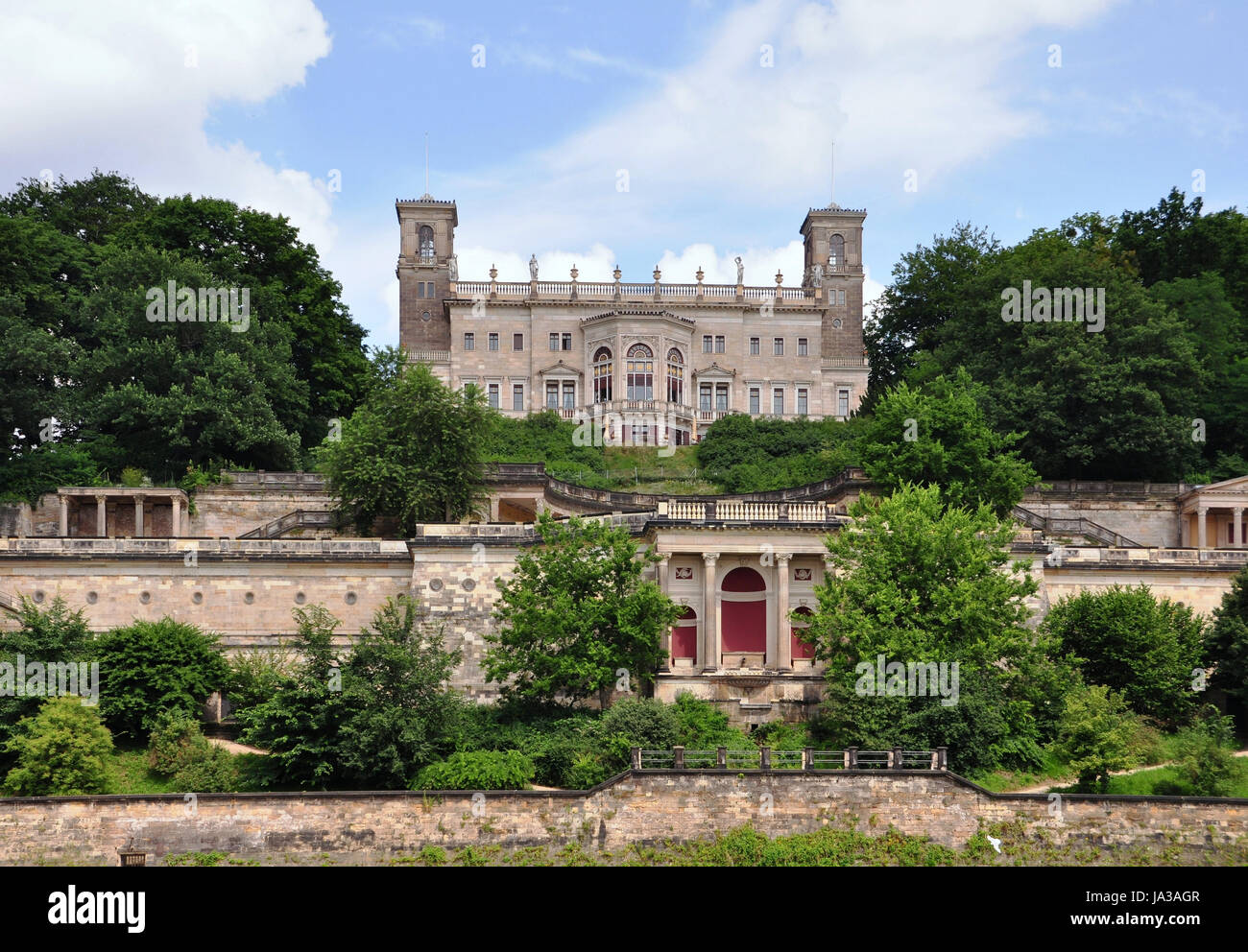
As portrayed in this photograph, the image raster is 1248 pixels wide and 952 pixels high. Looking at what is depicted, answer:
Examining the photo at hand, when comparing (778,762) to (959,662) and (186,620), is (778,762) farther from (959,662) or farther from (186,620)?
(186,620)

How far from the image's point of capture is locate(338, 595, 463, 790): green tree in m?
37.7

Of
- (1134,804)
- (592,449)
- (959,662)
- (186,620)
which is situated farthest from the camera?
(592,449)

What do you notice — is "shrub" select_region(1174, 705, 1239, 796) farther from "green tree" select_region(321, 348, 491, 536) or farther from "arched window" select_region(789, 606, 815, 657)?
"green tree" select_region(321, 348, 491, 536)

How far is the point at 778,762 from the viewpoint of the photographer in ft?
127

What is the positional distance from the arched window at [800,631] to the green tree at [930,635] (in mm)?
2271

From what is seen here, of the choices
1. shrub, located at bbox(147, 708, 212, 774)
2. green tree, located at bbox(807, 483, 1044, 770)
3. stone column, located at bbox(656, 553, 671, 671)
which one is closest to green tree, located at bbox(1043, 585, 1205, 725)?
green tree, located at bbox(807, 483, 1044, 770)

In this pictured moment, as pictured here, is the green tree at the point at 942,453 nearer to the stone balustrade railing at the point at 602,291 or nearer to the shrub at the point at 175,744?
the shrub at the point at 175,744

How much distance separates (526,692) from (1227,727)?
1817cm

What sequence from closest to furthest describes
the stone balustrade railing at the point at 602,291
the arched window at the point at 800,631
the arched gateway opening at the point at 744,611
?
the arched window at the point at 800,631, the arched gateway opening at the point at 744,611, the stone balustrade railing at the point at 602,291

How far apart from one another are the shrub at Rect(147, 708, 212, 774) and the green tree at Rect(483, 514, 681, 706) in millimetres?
7660

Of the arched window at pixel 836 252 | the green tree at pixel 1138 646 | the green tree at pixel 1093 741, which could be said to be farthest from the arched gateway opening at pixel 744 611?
the arched window at pixel 836 252

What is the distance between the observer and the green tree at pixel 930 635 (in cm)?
3912
